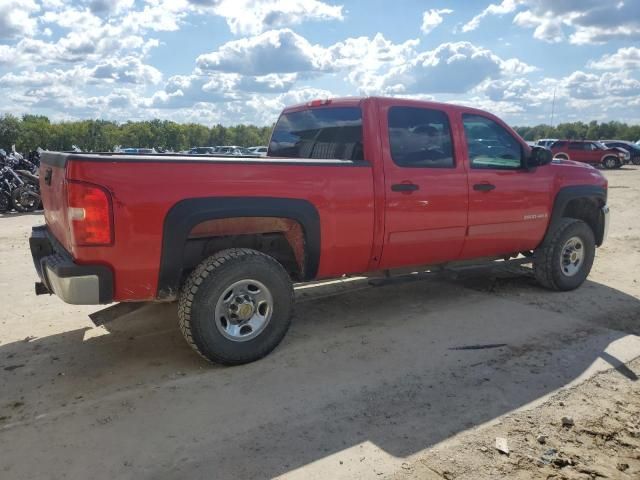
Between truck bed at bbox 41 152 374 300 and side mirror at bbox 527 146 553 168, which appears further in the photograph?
side mirror at bbox 527 146 553 168

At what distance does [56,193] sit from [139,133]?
87.9m

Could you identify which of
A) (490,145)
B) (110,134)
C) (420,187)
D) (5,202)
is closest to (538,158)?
(490,145)

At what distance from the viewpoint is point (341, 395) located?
357 cm

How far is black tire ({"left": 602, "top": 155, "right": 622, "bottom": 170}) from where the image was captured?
99.9 ft

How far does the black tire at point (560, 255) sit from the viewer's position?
5.86 m

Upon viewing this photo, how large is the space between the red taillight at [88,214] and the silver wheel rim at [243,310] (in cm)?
90

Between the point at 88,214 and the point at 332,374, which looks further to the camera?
the point at 332,374

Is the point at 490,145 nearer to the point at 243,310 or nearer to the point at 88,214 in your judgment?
the point at 243,310

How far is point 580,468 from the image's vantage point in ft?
9.25

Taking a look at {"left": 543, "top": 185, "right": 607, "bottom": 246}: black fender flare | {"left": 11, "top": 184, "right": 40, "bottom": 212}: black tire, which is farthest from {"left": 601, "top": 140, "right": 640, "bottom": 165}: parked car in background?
{"left": 11, "top": 184, "right": 40, "bottom": 212}: black tire

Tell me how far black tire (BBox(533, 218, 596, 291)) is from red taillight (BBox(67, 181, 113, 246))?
4462mm

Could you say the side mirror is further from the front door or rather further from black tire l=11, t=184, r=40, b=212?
black tire l=11, t=184, r=40, b=212

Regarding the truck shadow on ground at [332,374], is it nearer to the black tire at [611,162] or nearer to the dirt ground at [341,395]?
the dirt ground at [341,395]

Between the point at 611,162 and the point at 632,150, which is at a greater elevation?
the point at 632,150
